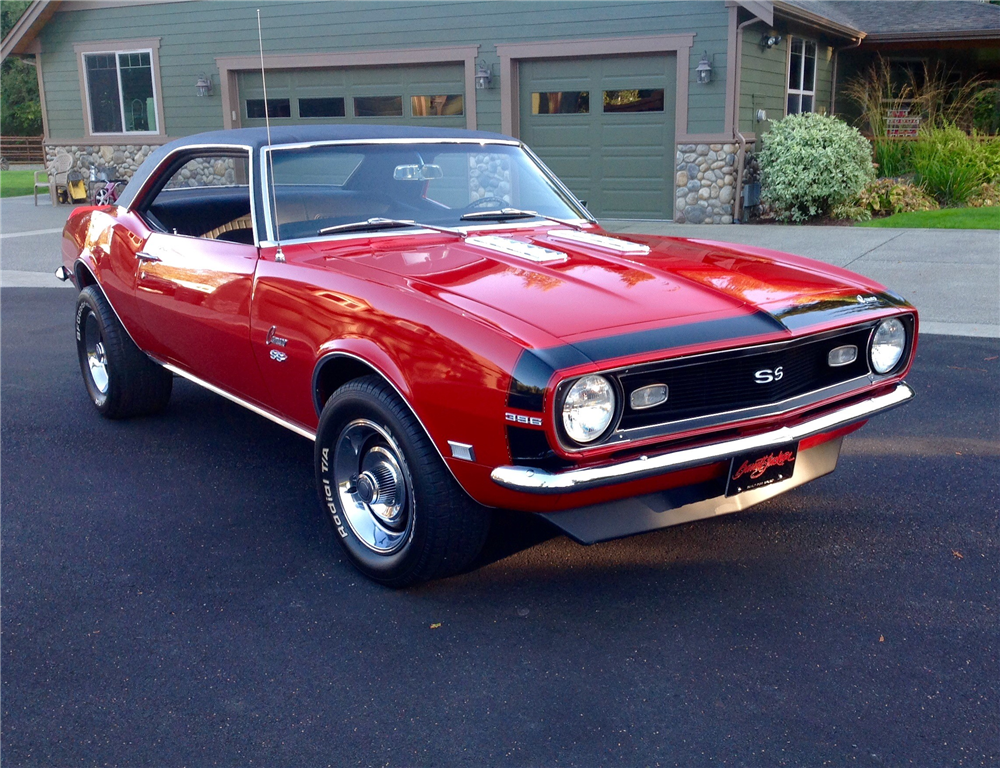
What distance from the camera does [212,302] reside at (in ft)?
13.4

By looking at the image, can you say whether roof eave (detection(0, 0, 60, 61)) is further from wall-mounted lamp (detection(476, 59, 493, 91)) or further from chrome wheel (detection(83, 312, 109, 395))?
chrome wheel (detection(83, 312, 109, 395))

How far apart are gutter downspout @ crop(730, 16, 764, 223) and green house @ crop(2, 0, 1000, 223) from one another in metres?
0.03

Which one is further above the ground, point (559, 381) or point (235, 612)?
point (559, 381)

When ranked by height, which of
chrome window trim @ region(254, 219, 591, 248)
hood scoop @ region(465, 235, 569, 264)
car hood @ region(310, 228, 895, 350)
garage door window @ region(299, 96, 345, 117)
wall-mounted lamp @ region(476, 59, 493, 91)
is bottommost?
car hood @ region(310, 228, 895, 350)

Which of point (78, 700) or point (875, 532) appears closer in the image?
point (78, 700)

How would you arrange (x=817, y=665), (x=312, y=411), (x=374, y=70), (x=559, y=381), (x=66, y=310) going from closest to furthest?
(x=559, y=381) < (x=817, y=665) < (x=312, y=411) < (x=66, y=310) < (x=374, y=70)

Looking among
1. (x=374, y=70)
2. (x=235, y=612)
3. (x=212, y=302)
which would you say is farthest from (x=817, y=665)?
(x=374, y=70)

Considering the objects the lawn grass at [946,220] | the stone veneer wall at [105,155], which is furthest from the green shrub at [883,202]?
the stone veneer wall at [105,155]

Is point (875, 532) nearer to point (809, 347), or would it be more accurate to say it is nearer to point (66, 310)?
point (809, 347)

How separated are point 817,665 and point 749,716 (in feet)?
1.22

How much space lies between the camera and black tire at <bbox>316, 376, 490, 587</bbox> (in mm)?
3068

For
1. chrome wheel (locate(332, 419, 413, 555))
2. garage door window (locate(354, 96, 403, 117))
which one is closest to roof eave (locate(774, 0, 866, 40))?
garage door window (locate(354, 96, 403, 117))

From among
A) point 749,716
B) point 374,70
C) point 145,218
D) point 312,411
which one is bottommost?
point 749,716

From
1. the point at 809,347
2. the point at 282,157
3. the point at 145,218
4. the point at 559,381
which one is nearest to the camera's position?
the point at 559,381
